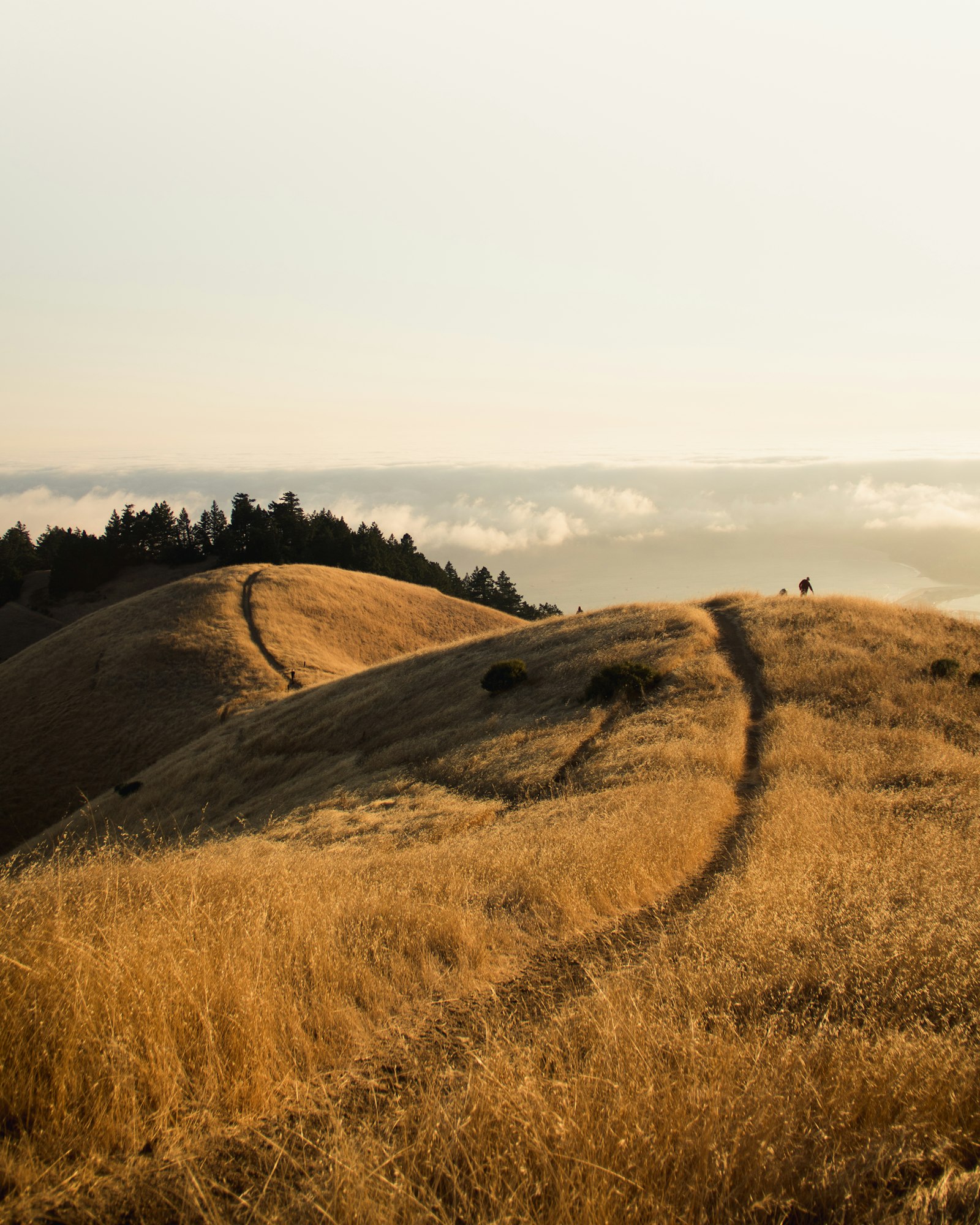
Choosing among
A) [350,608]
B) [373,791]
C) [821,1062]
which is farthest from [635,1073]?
[350,608]

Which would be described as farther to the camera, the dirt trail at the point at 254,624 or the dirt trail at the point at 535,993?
the dirt trail at the point at 254,624

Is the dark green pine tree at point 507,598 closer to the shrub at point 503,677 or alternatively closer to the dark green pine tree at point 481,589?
the dark green pine tree at point 481,589

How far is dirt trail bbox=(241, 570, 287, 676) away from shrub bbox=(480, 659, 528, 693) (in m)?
28.6

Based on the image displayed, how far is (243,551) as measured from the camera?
93875 mm

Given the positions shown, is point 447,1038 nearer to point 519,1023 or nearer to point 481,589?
point 519,1023

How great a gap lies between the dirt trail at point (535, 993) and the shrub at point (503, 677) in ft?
56.1

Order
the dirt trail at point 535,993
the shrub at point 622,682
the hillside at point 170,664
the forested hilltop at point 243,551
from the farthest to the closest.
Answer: the forested hilltop at point 243,551 < the hillside at point 170,664 < the shrub at point 622,682 < the dirt trail at point 535,993

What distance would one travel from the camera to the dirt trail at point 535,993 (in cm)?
478

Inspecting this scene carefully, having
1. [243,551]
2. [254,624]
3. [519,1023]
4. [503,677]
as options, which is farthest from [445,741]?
[243,551]

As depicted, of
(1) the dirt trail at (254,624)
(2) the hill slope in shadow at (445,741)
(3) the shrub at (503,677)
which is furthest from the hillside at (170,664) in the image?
(3) the shrub at (503,677)

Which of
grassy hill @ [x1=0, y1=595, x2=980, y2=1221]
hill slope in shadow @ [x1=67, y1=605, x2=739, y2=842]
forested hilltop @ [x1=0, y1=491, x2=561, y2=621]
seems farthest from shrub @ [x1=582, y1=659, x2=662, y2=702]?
forested hilltop @ [x1=0, y1=491, x2=561, y2=621]

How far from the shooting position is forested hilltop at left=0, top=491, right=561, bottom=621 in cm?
9269

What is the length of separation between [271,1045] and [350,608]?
6673 centimetres

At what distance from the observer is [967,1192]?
3197mm
